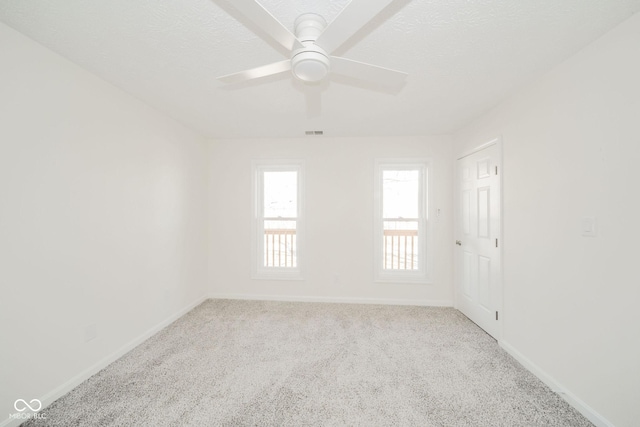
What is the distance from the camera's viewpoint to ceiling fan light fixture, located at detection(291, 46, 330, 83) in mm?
1203

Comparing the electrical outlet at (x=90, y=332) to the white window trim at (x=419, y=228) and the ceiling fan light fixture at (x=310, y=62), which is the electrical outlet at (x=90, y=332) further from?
the white window trim at (x=419, y=228)

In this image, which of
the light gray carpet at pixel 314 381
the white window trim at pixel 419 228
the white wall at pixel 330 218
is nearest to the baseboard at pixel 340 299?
the white wall at pixel 330 218

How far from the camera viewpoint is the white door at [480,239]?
102 inches

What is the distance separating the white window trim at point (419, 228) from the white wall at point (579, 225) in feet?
4.20

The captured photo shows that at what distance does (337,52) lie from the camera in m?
1.73

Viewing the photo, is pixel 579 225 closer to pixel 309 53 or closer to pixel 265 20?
pixel 309 53

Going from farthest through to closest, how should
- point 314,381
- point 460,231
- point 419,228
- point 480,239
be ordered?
point 419,228 → point 460,231 → point 480,239 → point 314,381

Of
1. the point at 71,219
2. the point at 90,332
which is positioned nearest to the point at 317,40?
the point at 71,219

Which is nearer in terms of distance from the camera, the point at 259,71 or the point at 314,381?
the point at 259,71

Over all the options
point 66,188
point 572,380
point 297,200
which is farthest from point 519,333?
point 66,188

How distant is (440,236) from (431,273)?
534 mm

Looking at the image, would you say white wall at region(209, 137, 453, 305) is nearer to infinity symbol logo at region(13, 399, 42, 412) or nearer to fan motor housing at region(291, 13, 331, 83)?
infinity symbol logo at region(13, 399, 42, 412)

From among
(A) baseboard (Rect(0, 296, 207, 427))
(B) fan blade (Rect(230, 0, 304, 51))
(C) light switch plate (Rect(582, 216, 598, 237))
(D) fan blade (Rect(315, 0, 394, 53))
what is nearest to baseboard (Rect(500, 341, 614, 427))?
(C) light switch plate (Rect(582, 216, 598, 237))

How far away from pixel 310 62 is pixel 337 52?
662mm
